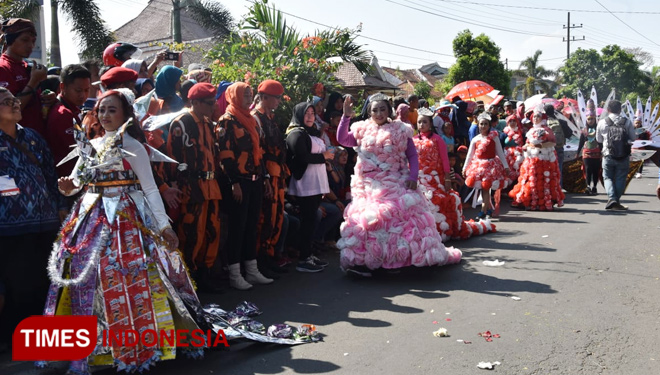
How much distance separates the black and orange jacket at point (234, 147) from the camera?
6438 mm

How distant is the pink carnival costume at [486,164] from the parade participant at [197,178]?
6161mm

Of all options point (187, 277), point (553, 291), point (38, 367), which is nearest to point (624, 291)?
point (553, 291)

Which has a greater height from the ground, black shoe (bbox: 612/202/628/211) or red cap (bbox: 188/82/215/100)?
red cap (bbox: 188/82/215/100)

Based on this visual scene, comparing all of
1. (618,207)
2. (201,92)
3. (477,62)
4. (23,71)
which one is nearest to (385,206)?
(201,92)

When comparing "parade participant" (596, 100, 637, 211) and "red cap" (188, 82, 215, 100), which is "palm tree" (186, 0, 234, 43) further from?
"red cap" (188, 82, 215, 100)

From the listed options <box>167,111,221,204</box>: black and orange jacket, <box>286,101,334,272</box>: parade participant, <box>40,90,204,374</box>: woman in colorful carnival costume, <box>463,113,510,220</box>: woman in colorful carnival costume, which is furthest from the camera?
<box>463,113,510,220</box>: woman in colorful carnival costume

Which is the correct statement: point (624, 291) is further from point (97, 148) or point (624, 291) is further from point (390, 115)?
point (97, 148)

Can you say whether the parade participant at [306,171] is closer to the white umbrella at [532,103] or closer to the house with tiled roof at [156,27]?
the white umbrella at [532,103]

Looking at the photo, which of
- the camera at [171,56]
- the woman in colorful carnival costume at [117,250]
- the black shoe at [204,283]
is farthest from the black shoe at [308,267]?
the woman in colorful carnival costume at [117,250]

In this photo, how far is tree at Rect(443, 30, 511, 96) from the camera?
129ft

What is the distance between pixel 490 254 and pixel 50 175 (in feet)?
18.5

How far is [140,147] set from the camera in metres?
4.42

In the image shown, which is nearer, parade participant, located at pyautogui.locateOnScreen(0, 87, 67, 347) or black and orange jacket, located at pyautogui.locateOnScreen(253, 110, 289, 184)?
parade participant, located at pyautogui.locateOnScreen(0, 87, 67, 347)

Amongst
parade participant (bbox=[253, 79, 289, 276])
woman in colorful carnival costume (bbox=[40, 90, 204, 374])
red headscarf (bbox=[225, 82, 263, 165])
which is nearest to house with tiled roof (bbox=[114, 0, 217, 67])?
parade participant (bbox=[253, 79, 289, 276])
